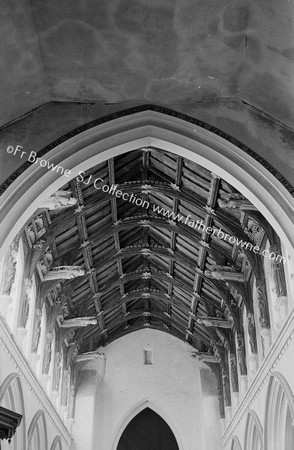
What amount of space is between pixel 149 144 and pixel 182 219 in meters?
5.31

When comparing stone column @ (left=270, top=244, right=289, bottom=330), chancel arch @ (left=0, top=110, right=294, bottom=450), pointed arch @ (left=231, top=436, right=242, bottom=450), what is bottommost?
pointed arch @ (left=231, top=436, right=242, bottom=450)

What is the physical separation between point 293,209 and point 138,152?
5.23 meters

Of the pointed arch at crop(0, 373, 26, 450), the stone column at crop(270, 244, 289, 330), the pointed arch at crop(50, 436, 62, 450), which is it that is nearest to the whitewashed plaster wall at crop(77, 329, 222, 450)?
the pointed arch at crop(50, 436, 62, 450)

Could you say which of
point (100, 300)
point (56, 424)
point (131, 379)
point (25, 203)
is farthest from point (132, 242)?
point (25, 203)

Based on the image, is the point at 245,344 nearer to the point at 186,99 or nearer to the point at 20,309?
the point at 20,309

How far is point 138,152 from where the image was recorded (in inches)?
500

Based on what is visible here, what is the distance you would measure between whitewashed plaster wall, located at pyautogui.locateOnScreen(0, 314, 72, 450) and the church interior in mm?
56

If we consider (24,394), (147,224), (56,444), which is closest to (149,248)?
(147,224)

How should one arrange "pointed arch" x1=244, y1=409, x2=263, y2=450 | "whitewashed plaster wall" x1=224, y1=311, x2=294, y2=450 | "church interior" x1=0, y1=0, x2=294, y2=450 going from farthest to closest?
"pointed arch" x1=244, y1=409, x2=263, y2=450, "whitewashed plaster wall" x1=224, y1=311, x2=294, y2=450, "church interior" x1=0, y1=0, x2=294, y2=450

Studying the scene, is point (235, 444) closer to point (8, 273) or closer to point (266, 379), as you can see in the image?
point (266, 379)

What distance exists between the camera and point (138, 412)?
69.2ft

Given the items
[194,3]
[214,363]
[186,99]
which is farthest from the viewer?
[214,363]

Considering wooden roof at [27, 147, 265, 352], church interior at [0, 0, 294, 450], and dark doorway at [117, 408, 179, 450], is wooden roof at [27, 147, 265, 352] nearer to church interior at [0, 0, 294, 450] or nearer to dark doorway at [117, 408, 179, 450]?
church interior at [0, 0, 294, 450]

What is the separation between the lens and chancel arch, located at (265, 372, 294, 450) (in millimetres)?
12477
